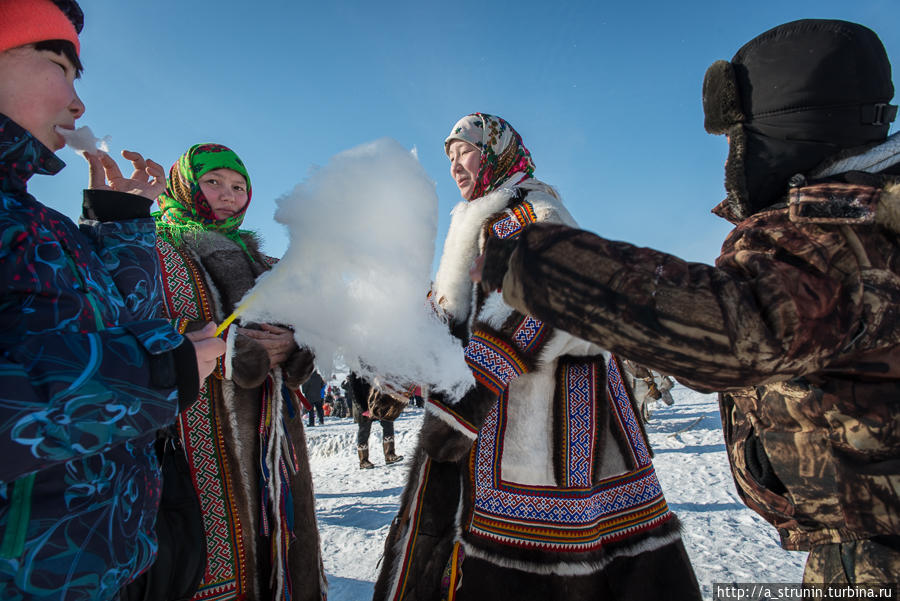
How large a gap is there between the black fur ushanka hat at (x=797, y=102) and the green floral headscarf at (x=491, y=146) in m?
1.09

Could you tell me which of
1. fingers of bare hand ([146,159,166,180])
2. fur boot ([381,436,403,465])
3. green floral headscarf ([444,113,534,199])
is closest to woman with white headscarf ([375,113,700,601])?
green floral headscarf ([444,113,534,199])

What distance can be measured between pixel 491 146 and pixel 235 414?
5.40ft

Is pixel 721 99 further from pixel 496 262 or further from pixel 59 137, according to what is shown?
pixel 59 137

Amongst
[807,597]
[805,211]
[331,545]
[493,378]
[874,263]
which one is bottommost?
[331,545]

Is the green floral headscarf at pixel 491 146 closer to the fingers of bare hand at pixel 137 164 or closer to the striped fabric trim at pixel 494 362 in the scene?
the striped fabric trim at pixel 494 362

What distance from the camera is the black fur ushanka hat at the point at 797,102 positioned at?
3.80ft

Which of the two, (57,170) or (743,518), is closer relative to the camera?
(57,170)

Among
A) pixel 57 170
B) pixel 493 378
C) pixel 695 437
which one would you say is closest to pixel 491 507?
pixel 493 378

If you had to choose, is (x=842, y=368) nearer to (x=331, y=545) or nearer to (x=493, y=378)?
(x=493, y=378)

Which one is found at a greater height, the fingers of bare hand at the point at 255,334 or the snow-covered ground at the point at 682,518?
the fingers of bare hand at the point at 255,334

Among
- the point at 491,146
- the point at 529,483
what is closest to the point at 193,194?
the point at 491,146

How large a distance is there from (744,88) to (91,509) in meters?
1.84

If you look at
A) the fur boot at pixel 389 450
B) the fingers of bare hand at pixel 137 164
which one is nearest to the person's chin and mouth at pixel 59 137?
→ the fingers of bare hand at pixel 137 164

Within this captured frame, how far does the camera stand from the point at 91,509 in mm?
988
